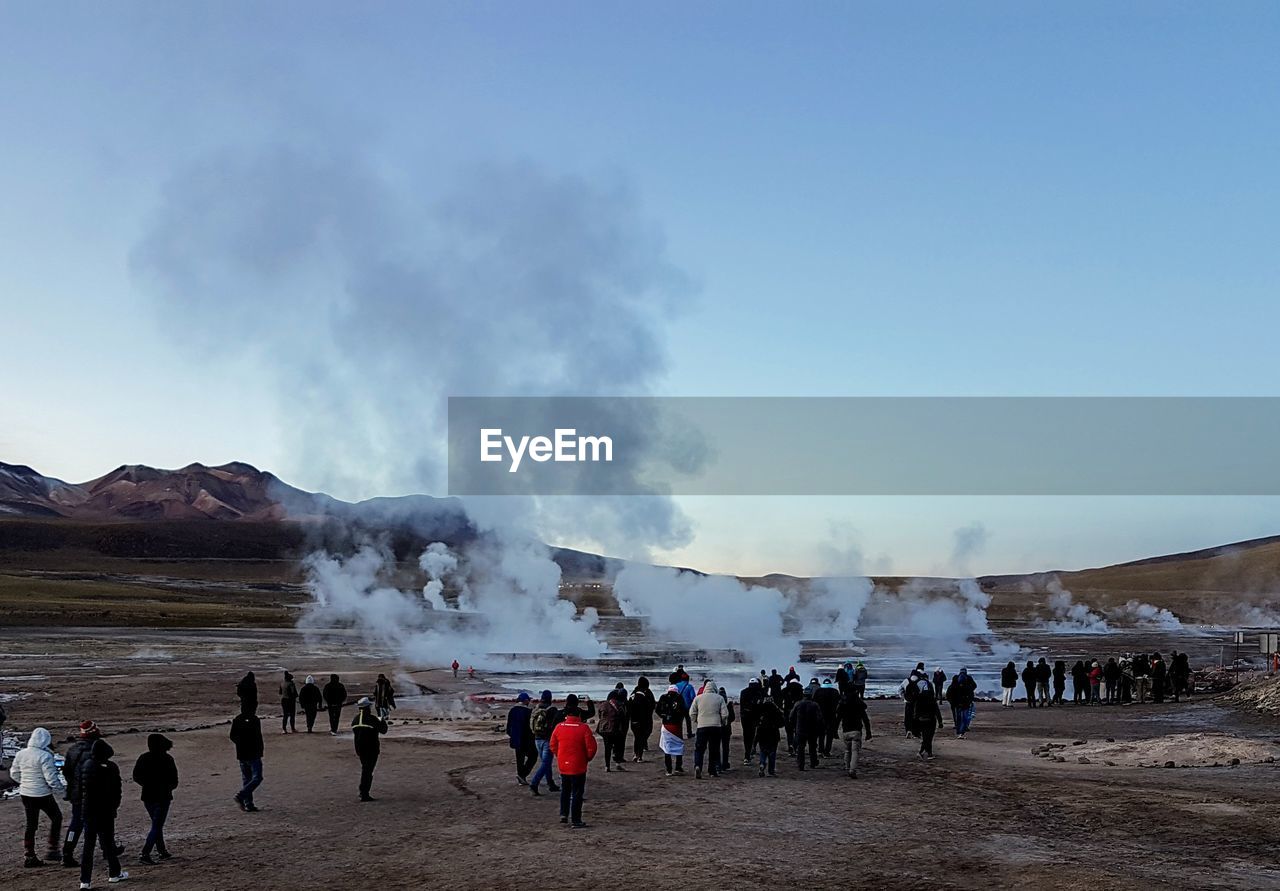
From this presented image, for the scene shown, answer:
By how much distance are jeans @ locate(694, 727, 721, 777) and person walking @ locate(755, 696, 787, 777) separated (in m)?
0.87

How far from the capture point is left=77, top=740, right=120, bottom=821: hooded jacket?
1177cm

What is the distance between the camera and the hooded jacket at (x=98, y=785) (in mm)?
11773

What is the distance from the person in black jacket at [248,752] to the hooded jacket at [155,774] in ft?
8.74

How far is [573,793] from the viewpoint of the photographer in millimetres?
14641

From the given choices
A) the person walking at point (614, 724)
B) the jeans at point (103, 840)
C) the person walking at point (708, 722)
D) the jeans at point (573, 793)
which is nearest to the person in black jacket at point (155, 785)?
the jeans at point (103, 840)

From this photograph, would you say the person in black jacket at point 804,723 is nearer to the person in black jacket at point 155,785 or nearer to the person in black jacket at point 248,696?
the person in black jacket at point 248,696

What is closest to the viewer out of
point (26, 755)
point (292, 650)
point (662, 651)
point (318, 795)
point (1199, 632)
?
point (26, 755)

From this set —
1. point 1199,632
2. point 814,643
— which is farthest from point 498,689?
Result: point 1199,632

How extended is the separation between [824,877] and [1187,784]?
383 inches

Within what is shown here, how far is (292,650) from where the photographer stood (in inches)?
2640

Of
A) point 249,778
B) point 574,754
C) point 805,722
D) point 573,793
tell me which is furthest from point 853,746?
point 249,778

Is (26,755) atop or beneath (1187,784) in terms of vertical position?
atop

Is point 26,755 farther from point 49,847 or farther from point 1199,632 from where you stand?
point 1199,632

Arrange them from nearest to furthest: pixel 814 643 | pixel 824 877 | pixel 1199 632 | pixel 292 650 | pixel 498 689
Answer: pixel 824 877 < pixel 498 689 < pixel 292 650 < pixel 814 643 < pixel 1199 632
